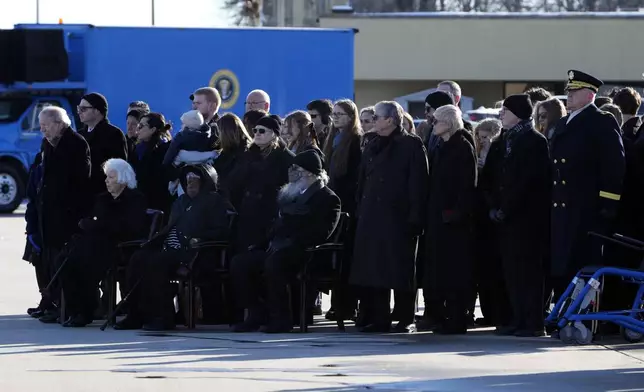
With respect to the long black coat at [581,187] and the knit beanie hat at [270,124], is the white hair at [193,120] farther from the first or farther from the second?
the long black coat at [581,187]

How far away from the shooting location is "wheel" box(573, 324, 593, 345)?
443 inches

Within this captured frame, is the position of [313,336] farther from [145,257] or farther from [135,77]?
[135,77]

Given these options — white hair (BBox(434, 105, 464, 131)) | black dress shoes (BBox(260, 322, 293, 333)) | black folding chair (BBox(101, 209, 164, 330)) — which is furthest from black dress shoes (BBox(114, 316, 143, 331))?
white hair (BBox(434, 105, 464, 131))

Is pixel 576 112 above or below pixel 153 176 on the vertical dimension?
above

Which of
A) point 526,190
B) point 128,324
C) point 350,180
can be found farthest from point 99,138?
point 526,190

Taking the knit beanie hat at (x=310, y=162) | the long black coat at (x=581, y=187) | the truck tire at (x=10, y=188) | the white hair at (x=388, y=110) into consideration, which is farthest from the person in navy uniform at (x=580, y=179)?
the truck tire at (x=10, y=188)

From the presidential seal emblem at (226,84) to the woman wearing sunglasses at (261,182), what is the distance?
1486 centimetres

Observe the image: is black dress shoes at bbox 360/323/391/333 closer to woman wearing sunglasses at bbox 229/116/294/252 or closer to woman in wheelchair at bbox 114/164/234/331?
woman wearing sunglasses at bbox 229/116/294/252

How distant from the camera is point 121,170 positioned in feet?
42.4

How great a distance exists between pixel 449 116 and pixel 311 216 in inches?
52.2

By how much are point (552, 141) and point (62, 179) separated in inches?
164

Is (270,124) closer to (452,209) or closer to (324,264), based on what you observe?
(324,264)

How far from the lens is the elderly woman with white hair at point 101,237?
1289 centimetres

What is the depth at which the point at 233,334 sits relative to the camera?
12.3 metres
